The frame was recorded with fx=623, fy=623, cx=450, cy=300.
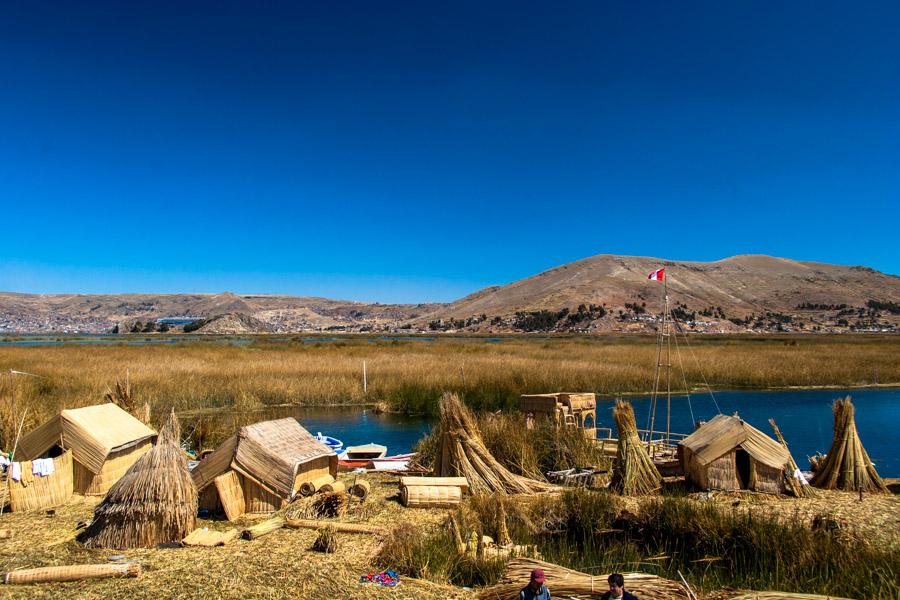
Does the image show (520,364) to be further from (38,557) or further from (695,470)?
(38,557)

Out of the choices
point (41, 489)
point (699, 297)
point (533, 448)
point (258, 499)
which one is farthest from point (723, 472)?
point (699, 297)

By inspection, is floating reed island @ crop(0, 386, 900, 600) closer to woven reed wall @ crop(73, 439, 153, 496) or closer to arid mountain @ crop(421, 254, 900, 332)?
woven reed wall @ crop(73, 439, 153, 496)

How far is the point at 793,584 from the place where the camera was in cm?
578

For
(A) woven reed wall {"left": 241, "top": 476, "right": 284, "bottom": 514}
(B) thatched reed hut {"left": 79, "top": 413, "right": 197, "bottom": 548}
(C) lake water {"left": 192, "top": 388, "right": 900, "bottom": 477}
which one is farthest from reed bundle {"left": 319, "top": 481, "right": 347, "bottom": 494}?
(C) lake water {"left": 192, "top": 388, "right": 900, "bottom": 477}

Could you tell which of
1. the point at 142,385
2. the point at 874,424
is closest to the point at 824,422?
the point at 874,424

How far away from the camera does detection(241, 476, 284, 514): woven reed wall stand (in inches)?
316

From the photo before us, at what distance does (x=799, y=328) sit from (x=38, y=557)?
105086 millimetres

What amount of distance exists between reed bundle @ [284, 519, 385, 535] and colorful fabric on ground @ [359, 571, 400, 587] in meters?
1.26

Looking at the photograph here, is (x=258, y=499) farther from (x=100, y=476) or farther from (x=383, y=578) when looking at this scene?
(x=383, y=578)

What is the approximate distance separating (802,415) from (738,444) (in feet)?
49.3

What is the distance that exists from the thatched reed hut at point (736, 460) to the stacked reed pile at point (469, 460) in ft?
7.08

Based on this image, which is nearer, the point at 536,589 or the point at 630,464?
the point at 536,589

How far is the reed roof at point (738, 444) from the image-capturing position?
8492 mm

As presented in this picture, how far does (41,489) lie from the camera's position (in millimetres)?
8055
